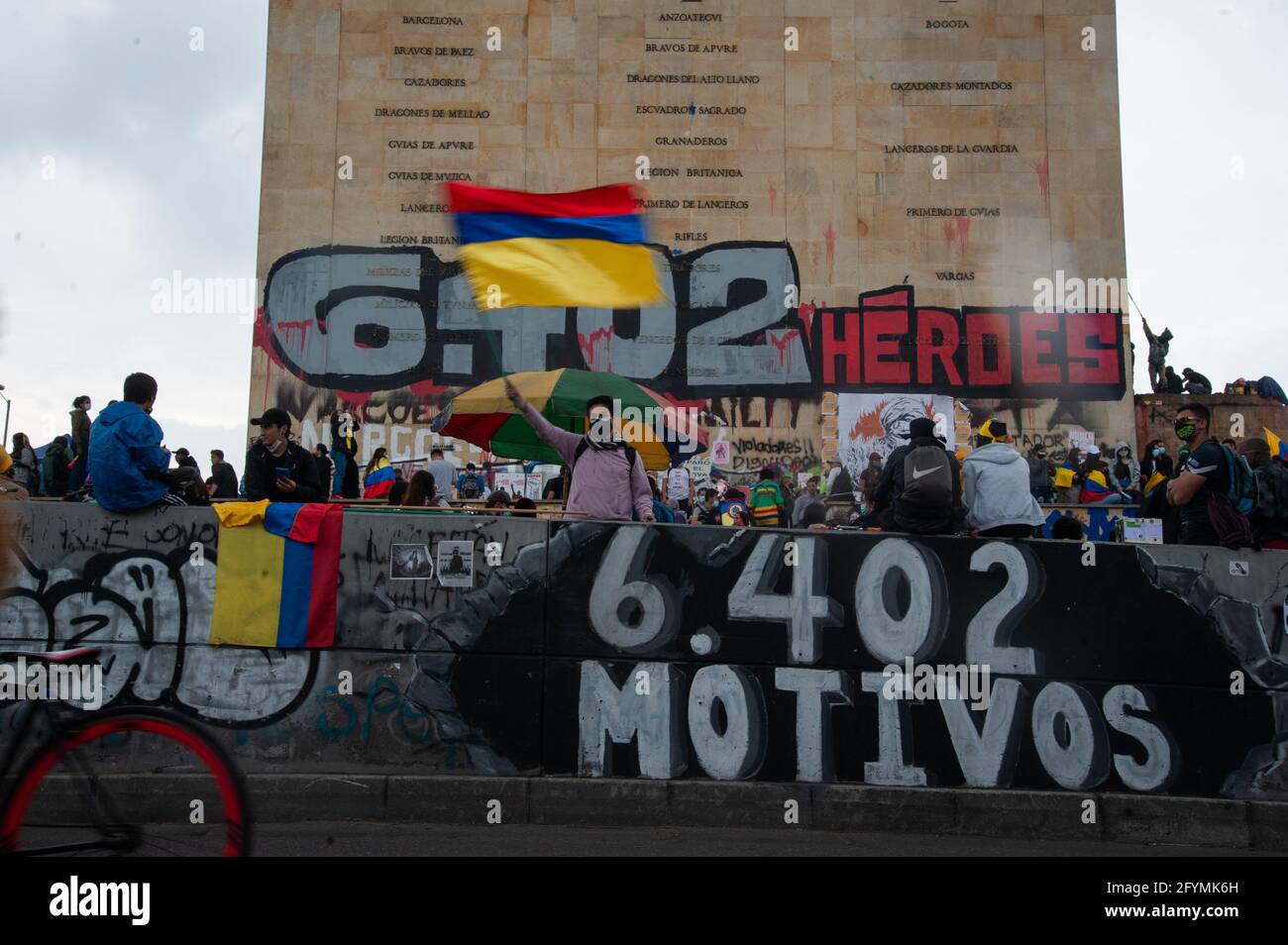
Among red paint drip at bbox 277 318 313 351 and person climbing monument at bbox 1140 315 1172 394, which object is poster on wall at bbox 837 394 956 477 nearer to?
person climbing monument at bbox 1140 315 1172 394

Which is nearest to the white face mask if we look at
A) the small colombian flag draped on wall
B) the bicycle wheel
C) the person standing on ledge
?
the person standing on ledge

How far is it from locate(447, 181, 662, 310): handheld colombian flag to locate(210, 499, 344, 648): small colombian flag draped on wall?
247cm

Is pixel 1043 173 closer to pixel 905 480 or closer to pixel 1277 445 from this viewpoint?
pixel 1277 445

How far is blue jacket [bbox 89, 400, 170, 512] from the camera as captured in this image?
7.87 meters

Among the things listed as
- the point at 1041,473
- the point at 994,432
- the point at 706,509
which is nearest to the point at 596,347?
the point at 706,509

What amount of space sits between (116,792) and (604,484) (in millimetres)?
4626

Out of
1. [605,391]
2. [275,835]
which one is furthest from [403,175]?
[275,835]

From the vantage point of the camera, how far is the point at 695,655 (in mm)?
7973

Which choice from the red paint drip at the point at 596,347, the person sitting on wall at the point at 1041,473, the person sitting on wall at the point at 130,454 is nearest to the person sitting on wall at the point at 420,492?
the person sitting on wall at the point at 130,454

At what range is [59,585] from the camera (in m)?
7.89

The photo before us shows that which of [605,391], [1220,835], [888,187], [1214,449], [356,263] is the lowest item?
[1220,835]
